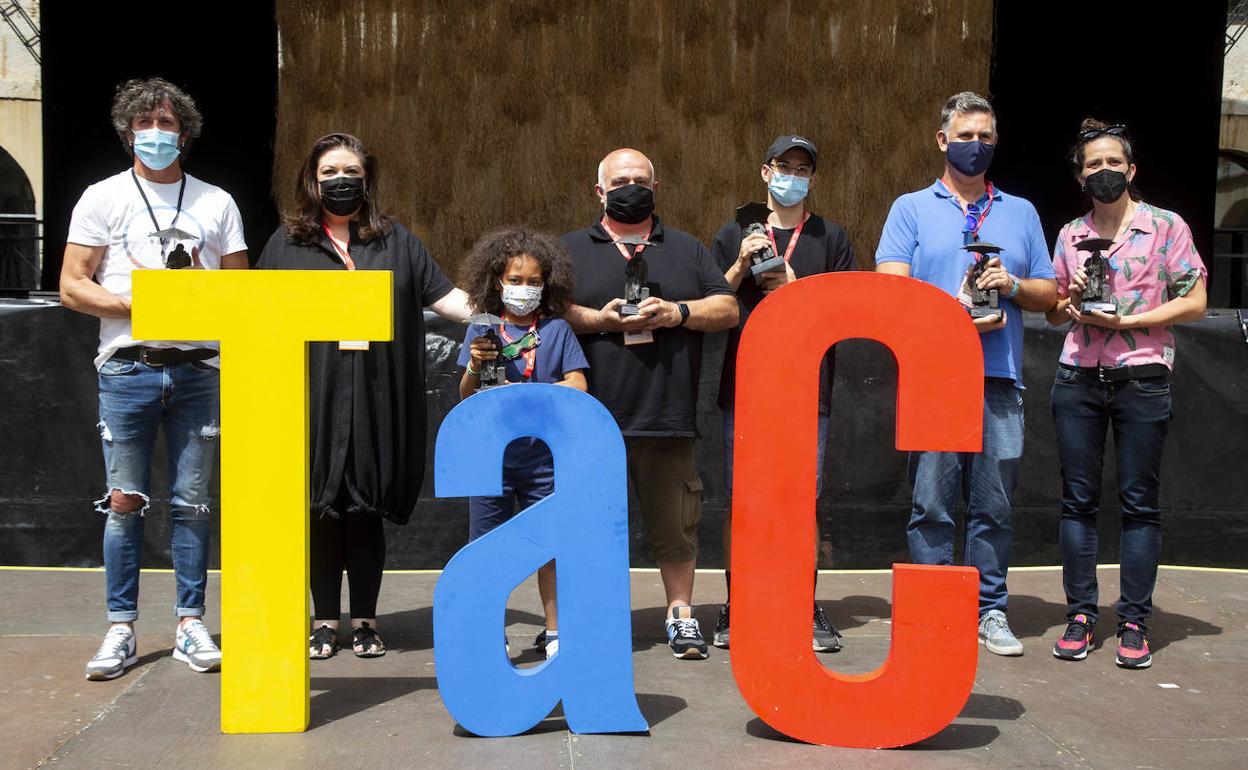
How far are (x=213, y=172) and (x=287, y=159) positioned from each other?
1.82m

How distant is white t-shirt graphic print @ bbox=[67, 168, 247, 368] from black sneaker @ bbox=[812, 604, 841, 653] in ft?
7.79

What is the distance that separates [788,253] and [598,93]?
314 centimetres

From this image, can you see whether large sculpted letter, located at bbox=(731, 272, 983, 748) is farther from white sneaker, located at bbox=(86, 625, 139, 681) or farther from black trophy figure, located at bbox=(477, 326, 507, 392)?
white sneaker, located at bbox=(86, 625, 139, 681)

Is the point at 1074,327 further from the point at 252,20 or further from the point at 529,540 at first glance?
the point at 252,20

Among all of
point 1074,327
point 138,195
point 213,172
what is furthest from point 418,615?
point 213,172

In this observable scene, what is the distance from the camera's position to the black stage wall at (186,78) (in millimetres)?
8922

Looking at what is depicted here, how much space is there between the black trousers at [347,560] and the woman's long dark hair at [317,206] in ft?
3.28

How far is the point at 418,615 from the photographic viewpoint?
5.29m

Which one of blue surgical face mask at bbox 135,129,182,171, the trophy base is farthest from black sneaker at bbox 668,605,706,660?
blue surgical face mask at bbox 135,129,182,171

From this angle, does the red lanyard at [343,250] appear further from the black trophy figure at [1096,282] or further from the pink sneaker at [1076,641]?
the pink sneaker at [1076,641]

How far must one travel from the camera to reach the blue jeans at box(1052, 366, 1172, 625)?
460cm

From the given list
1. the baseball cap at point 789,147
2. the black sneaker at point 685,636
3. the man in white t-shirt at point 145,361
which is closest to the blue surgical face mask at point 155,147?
the man in white t-shirt at point 145,361

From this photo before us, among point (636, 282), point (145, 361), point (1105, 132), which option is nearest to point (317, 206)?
point (145, 361)

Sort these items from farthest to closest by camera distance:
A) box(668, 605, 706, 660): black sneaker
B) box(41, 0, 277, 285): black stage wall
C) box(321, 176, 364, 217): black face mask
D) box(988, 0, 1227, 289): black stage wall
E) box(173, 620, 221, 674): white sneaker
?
box(988, 0, 1227, 289): black stage wall
box(41, 0, 277, 285): black stage wall
box(668, 605, 706, 660): black sneaker
box(321, 176, 364, 217): black face mask
box(173, 620, 221, 674): white sneaker
